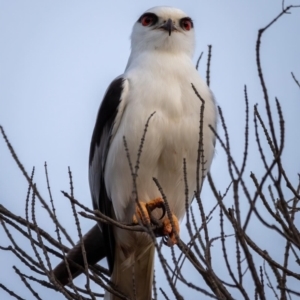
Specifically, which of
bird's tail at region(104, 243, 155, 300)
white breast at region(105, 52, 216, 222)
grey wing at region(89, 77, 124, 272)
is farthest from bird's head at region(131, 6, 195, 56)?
bird's tail at region(104, 243, 155, 300)

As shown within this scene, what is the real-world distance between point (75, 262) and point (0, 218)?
54 centimetres

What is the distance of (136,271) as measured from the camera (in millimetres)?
4773

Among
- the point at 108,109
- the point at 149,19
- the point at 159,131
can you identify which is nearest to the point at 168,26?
the point at 149,19

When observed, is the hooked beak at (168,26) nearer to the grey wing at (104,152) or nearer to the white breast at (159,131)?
the white breast at (159,131)

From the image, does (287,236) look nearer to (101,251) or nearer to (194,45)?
(101,251)

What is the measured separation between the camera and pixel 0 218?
3529 mm

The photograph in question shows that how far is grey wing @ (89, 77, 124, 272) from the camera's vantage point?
14.4 feet

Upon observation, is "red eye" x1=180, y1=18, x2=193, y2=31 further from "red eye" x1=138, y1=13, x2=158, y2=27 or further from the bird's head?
"red eye" x1=138, y1=13, x2=158, y2=27

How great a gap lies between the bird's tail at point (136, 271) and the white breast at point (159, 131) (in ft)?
1.39

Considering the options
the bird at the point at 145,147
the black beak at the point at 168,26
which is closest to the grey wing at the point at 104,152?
the bird at the point at 145,147

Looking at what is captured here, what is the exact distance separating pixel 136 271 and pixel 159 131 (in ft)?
3.80

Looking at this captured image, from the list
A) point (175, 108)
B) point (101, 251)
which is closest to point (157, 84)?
point (175, 108)

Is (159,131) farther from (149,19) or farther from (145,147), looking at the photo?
(149,19)

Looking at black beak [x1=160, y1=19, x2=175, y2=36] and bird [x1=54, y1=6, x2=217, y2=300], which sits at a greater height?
black beak [x1=160, y1=19, x2=175, y2=36]
